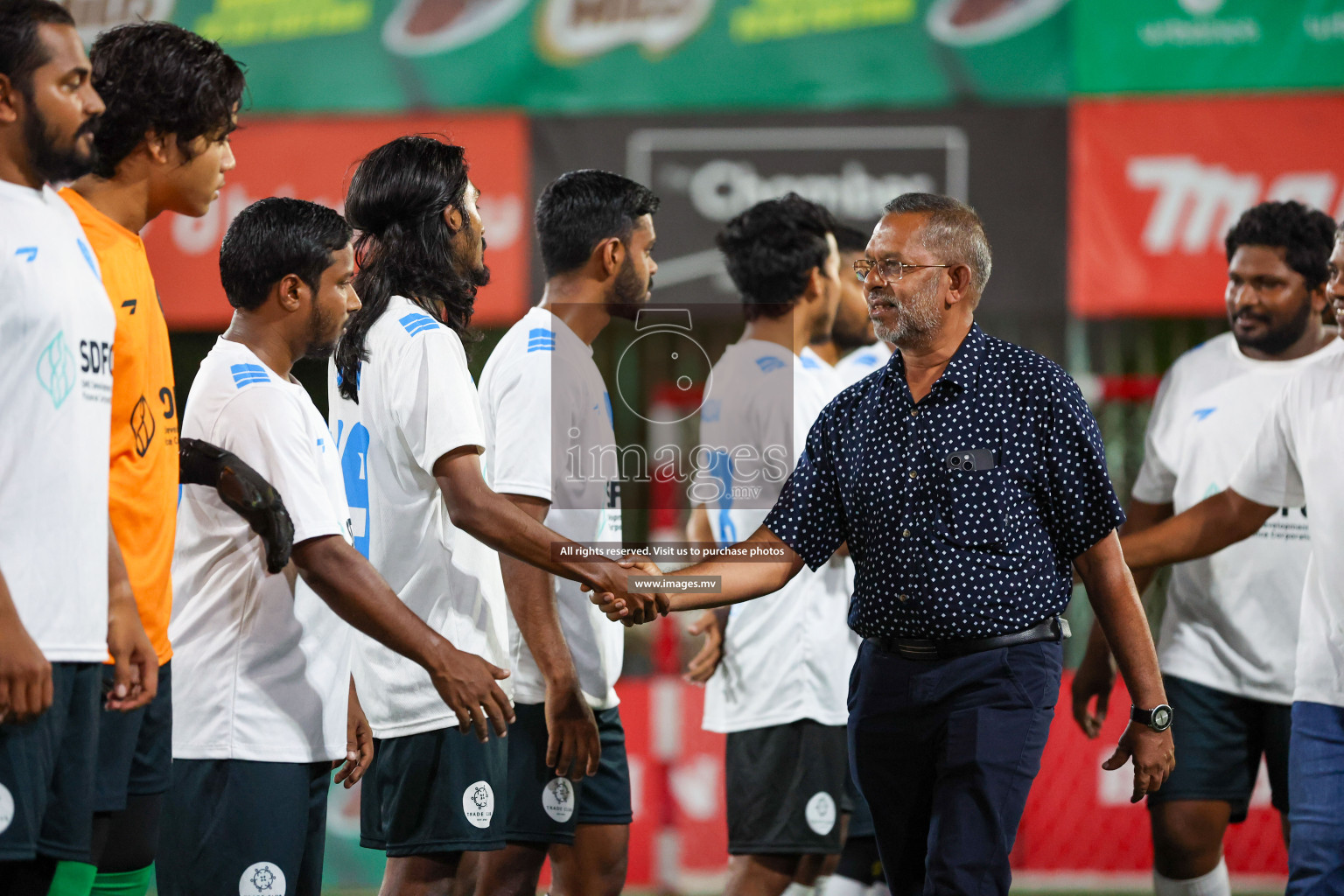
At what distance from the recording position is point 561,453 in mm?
3764

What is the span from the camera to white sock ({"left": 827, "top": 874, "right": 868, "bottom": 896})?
513 cm

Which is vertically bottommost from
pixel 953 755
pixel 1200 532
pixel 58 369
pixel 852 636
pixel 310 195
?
pixel 953 755

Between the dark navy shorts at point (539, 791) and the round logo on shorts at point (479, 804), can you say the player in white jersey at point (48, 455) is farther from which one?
the dark navy shorts at point (539, 791)

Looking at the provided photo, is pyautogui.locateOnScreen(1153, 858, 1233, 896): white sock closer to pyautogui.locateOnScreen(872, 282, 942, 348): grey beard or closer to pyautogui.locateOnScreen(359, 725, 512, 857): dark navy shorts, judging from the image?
pyautogui.locateOnScreen(872, 282, 942, 348): grey beard

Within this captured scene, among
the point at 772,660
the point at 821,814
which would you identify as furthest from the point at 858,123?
the point at 821,814

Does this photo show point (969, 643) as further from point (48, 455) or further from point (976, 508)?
point (48, 455)

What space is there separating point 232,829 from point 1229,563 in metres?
3.25

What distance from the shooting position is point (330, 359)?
3709 millimetres

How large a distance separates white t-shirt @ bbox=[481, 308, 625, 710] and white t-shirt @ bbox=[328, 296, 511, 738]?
0.23m

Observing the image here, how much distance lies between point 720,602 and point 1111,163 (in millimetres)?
6030

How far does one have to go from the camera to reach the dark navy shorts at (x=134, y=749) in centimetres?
269

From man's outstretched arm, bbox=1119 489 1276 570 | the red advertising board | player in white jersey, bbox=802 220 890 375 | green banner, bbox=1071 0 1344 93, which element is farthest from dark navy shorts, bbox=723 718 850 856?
green banner, bbox=1071 0 1344 93

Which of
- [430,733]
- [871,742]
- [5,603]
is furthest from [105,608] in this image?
[871,742]

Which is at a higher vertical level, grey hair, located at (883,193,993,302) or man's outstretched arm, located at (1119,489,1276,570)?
grey hair, located at (883,193,993,302)
